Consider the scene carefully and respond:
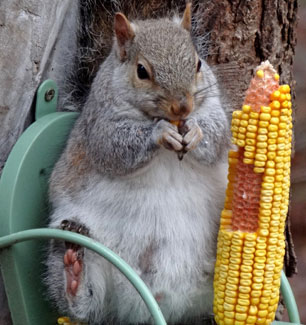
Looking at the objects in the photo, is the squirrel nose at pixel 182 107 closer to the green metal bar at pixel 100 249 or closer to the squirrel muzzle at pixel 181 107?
the squirrel muzzle at pixel 181 107

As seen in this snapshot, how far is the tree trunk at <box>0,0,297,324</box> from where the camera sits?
1.52 meters

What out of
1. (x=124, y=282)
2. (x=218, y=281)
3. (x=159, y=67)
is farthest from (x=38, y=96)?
(x=218, y=281)

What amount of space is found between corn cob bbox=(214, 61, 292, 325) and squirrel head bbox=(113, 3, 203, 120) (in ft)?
0.38

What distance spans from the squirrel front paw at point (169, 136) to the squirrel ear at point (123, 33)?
0.67 feet

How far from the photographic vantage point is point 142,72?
1.42 metres

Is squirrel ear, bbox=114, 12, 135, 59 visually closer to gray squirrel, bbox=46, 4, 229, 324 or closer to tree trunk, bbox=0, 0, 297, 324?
gray squirrel, bbox=46, 4, 229, 324

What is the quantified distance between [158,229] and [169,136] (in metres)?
0.23

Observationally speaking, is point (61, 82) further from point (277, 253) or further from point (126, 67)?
point (277, 253)

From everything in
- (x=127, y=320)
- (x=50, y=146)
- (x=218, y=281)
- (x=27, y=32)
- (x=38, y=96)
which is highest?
(x=27, y=32)

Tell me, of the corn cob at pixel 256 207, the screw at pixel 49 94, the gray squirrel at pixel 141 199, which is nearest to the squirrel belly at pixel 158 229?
the gray squirrel at pixel 141 199

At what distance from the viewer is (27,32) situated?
59.7 inches

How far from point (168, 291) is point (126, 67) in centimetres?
48

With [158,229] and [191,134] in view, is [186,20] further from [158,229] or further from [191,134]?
[158,229]

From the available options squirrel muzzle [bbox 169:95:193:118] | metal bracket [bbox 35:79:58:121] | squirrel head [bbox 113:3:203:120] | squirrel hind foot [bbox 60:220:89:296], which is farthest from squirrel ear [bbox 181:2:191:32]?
squirrel hind foot [bbox 60:220:89:296]
